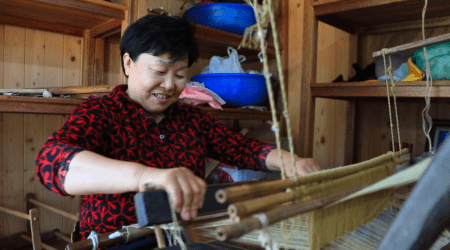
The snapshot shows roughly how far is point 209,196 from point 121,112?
1.30ft

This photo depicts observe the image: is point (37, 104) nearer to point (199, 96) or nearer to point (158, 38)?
point (158, 38)

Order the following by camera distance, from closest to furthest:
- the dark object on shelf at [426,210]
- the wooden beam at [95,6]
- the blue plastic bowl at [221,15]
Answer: the dark object on shelf at [426,210] < the wooden beam at [95,6] < the blue plastic bowl at [221,15]

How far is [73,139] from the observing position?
0.82m

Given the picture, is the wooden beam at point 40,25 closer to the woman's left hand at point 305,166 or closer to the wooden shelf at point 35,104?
the wooden shelf at point 35,104

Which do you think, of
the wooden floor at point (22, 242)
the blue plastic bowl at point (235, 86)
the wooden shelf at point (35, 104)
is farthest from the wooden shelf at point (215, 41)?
the wooden floor at point (22, 242)

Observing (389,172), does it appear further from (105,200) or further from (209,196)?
(105,200)

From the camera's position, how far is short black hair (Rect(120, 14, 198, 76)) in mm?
975

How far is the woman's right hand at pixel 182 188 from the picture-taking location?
1.78ft

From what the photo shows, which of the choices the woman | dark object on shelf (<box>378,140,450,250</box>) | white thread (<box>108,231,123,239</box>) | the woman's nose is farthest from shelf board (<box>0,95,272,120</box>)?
dark object on shelf (<box>378,140,450,250</box>)

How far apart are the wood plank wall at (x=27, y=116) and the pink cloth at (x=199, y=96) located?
0.61m

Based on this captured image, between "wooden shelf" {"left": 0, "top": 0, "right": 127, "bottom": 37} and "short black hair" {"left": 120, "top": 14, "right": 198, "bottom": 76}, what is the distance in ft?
1.29

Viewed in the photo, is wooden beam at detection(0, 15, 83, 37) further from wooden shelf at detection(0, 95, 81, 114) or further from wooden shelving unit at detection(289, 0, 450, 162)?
wooden shelving unit at detection(289, 0, 450, 162)

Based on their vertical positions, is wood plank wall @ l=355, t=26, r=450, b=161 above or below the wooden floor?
above

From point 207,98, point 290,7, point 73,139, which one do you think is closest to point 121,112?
point 73,139
